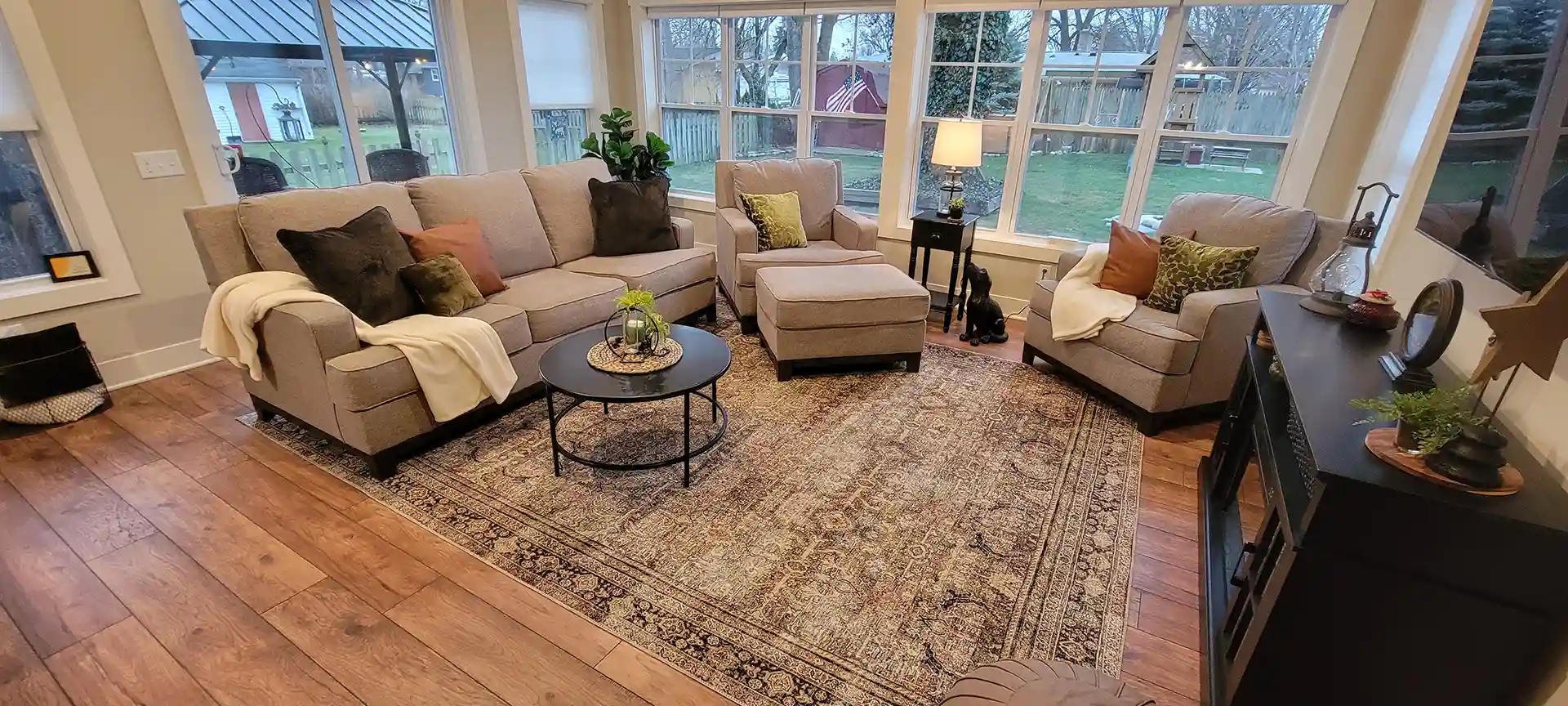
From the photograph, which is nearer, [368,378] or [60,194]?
[368,378]

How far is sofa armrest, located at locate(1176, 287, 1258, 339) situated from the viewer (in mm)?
2543

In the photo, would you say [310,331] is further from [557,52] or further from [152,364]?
[557,52]

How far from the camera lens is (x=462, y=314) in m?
2.67

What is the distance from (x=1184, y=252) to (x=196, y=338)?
15.5 ft

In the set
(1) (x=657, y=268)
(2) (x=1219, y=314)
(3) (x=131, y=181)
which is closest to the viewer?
(2) (x=1219, y=314)

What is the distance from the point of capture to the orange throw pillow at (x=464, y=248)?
8.99ft

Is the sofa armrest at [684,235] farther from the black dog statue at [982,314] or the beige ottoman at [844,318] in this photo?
the black dog statue at [982,314]

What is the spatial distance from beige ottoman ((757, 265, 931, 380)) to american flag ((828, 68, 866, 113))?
1806 mm

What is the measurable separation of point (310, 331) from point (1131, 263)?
3344 millimetres

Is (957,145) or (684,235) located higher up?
A: (957,145)

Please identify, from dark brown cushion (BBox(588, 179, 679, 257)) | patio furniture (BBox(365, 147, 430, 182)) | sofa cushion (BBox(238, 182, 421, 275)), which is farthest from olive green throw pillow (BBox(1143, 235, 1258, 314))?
patio furniture (BBox(365, 147, 430, 182))

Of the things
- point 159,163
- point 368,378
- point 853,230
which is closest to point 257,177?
point 159,163

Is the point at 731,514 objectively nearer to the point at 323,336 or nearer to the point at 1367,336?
the point at 323,336

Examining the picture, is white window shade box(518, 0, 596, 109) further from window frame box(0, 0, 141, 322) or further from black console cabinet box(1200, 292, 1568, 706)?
black console cabinet box(1200, 292, 1568, 706)
